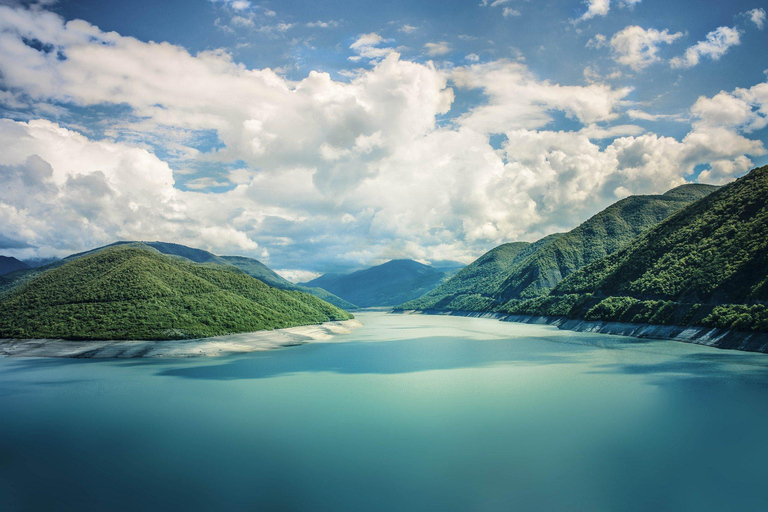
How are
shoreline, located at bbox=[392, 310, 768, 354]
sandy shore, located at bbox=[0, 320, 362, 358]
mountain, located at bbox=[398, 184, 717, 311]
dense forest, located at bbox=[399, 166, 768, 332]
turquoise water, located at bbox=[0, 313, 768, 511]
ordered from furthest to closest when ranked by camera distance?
mountain, located at bbox=[398, 184, 717, 311], sandy shore, located at bbox=[0, 320, 362, 358], dense forest, located at bbox=[399, 166, 768, 332], shoreline, located at bbox=[392, 310, 768, 354], turquoise water, located at bbox=[0, 313, 768, 511]

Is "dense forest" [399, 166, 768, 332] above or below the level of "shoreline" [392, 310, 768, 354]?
above

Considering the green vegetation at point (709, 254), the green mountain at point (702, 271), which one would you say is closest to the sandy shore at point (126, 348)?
the green mountain at point (702, 271)

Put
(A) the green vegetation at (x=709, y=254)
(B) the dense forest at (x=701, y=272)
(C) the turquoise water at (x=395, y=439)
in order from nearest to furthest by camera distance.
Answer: (C) the turquoise water at (x=395, y=439) → (B) the dense forest at (x=701, y=272) → (A) the green vegetation at (x=709, y=254)

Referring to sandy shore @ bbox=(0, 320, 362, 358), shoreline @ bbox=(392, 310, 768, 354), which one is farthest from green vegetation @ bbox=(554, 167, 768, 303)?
sandy shore @ bbox=(0, 320, 362, 358)

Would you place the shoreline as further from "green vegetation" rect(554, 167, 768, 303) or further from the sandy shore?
the sandy shore

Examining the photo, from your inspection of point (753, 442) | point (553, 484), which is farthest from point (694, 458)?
point (553, 484)

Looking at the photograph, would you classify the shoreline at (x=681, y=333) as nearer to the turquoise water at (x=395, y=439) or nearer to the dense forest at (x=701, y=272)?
the dense forest at (x=701, y=272)

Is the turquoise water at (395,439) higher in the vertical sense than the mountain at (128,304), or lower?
lower

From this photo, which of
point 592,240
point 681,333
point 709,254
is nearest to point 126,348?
point 681,333
